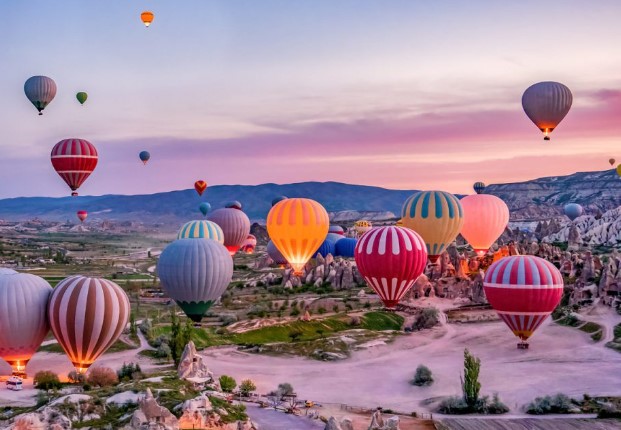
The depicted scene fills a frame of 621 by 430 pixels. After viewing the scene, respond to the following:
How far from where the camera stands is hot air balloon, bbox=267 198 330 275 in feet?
210

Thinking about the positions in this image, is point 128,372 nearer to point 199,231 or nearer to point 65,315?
point 65,315

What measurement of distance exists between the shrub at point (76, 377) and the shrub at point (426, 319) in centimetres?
2694

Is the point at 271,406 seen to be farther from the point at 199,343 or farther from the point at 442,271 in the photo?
the point at 442,271

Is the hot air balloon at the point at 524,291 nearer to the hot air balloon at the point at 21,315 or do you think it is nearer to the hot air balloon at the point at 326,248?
the hot air balloon at the point at 21,315

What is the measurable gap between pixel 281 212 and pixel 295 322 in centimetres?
1023

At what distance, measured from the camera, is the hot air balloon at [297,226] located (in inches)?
2522

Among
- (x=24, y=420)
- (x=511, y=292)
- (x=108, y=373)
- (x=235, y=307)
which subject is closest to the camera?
(x=24, y=420)

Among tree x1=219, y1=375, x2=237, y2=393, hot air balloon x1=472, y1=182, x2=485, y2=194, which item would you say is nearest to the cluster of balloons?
tree x1=219, y1=375, x2=237, y2=393

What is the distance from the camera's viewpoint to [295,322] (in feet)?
192

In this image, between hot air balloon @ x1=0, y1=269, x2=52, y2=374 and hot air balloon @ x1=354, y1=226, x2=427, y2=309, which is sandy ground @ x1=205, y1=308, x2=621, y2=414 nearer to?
hot air balloon @ x1=354, y1=226, x2=427, y2=309

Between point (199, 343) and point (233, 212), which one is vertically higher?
point (233, 212)

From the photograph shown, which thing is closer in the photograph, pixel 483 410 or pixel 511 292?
pixel 483 410

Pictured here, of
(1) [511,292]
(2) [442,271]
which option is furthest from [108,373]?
(2) [442,271]

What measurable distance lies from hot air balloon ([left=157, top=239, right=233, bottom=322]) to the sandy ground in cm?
367
